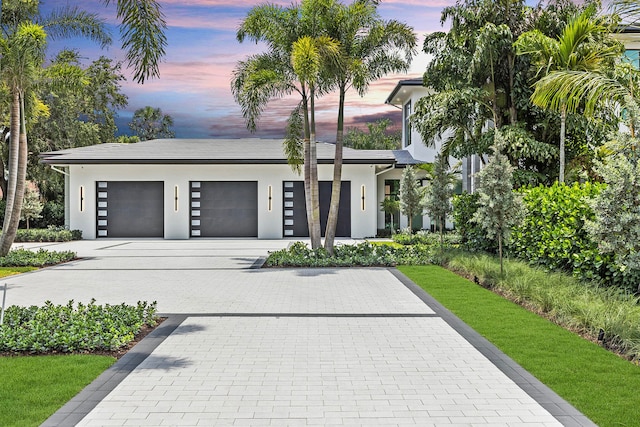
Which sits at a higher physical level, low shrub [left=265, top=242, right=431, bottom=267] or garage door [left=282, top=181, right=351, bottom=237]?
garage door [left=282, top=181, right=351, bottom=237]

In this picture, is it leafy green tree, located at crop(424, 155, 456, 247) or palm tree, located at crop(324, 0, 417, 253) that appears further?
leafy green tree, located at crop(424, 155, 456, 247)

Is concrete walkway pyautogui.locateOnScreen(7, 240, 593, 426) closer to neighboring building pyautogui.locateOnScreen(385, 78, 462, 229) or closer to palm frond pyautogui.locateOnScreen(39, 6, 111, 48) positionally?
palm frond pyautogui.locateOnScreen(39, 6, 111, 48)

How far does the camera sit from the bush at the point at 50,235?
23.1 metres

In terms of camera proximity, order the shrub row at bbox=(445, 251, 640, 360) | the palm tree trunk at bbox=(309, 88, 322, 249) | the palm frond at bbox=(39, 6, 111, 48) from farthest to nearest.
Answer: the palm tree trunk at bbox=(309, 88, 322, 249) → the palm frond at bbox=(39, 6, 111, 48) → the shrub row at bbox=(445, 251, 640, 360)

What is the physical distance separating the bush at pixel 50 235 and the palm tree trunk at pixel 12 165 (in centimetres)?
844

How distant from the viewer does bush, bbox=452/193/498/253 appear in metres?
14.9

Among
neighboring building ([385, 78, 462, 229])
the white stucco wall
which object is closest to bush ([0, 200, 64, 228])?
the white stucco wall

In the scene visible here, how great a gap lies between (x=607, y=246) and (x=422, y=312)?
284cm

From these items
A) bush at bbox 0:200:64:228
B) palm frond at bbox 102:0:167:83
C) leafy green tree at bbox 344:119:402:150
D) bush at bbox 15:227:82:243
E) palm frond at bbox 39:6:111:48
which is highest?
leafy green tree at bbox 344:119:402:150

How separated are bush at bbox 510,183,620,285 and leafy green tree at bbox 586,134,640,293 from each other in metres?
0.47

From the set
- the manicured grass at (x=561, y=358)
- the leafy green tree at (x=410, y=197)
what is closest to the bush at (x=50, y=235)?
the leafy green tree at (x=410, y=197)

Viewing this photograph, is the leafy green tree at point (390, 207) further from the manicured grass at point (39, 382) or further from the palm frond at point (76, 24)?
the manicured grass at point (39, 382)

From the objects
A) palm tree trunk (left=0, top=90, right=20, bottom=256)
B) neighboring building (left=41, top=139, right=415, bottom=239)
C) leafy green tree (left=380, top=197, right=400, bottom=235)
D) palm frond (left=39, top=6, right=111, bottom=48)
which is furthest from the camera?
leafy green tree (left=380, top=197, right=400, bottom=235)

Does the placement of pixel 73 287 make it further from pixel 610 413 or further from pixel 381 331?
pixel 610 413
